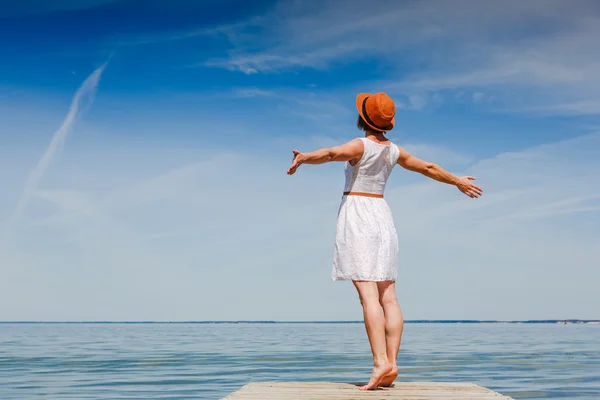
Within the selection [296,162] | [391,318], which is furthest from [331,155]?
[391,318]

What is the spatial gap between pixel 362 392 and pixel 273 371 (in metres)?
10.8

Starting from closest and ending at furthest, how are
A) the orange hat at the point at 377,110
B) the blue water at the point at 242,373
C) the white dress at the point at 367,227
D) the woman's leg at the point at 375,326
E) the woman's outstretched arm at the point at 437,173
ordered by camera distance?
the woman's leg at the point at 375,326
the white dress at the point at 367,227
the orange hat at the point at 377,110
the woman's outstretched arm at the point at 437,173
the blue water at the point at 242,373

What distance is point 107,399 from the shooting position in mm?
11906

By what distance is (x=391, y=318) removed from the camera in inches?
235

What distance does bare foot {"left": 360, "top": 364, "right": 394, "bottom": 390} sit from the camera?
5.62 metres

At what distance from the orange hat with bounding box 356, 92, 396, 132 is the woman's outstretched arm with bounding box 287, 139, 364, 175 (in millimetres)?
310

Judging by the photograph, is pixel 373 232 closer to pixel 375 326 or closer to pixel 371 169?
pixel 371 169

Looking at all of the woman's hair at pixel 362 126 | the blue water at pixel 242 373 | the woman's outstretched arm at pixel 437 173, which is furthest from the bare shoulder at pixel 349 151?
the blue water at pixel 242 373

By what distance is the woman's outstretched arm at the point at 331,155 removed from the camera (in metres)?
5.39

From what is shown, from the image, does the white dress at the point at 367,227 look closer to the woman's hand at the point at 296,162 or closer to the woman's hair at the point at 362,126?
the woman's hair at the point at 362,126

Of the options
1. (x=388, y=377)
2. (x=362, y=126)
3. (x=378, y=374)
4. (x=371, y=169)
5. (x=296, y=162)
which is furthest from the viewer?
(x=362, y=126)

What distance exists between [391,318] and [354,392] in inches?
28.3

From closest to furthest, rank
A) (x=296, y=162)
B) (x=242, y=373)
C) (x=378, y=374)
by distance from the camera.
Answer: (x=296, y=162)
(x=378, y=374)
(x=242, y=373)

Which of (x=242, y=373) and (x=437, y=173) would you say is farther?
(x=242, y=373)
